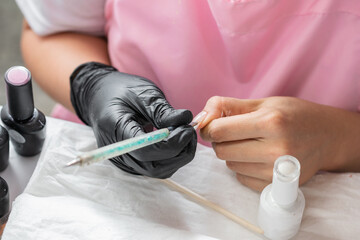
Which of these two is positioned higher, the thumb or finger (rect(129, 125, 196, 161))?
the thumb

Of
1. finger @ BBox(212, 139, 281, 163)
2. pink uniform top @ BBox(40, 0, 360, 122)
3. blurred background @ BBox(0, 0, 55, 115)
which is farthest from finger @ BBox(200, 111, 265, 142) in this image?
blurred background @ BBox(0, 0, 55, 115)

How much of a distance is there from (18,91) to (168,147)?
183mm

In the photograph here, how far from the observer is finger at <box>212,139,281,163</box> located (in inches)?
21.6

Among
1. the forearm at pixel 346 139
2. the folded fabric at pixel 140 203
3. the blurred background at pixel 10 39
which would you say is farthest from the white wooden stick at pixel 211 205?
the blurred background at pixel 10 39

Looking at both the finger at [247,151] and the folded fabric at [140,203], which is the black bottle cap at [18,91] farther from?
the finger at [247,151]

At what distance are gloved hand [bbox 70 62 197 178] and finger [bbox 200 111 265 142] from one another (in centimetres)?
4

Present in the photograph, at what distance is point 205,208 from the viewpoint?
548 millimetres

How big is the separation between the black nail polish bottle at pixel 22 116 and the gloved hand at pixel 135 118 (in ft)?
0.22

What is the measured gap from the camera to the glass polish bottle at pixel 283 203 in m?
0.47

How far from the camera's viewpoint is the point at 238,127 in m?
0.54

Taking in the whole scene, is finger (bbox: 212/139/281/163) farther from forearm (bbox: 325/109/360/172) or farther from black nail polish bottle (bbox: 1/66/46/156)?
black nail polish bottle (bbox: 1/66/46/156)

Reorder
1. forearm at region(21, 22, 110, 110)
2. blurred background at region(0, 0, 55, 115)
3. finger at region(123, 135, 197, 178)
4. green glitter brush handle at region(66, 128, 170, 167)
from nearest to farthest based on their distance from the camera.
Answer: green glitter brush handle at region(66, 128, 170, 167) < finger at region(123, 135, 197, 178) < forearm at region(21, 22, 110, 110) < blurred background at region(0, 0, 55, 115)

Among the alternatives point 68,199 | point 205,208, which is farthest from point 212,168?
point 68,199

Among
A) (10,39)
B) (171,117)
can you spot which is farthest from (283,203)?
(10,39)
